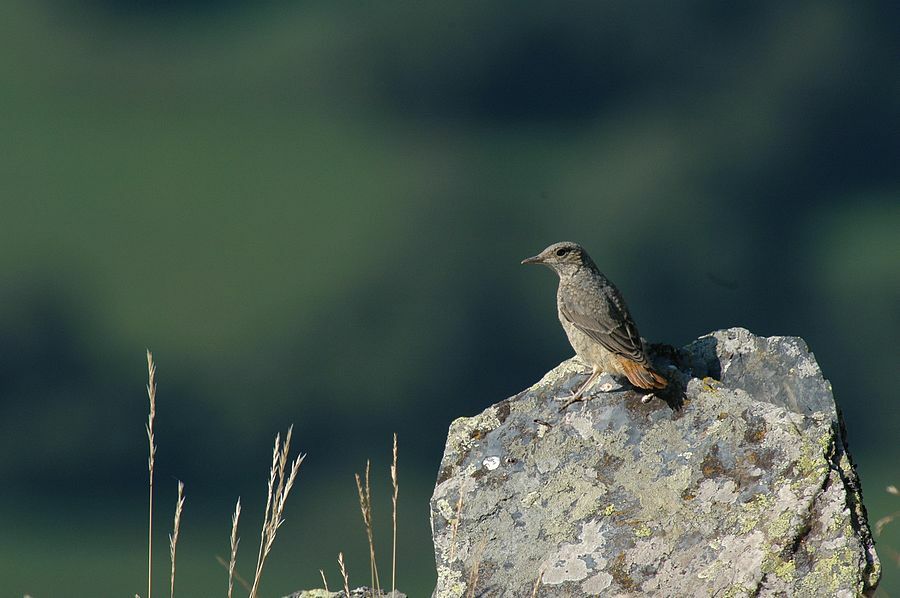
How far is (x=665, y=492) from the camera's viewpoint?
424cm

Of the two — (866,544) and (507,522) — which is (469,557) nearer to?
(507,522)

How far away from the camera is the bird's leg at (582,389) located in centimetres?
469

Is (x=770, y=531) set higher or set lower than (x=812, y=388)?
lower

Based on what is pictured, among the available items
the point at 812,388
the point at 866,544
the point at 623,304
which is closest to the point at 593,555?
the point at 866,544

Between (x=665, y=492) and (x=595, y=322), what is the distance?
118 centimetres

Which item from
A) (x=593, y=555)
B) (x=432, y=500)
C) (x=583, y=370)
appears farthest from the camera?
(x=583, y=370)

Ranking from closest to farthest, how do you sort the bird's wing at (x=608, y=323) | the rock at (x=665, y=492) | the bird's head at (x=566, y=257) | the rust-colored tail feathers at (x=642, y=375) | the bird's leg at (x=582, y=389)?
the rock at (x=665, y=492)
the rust-colored tail feathers at (x=642, y=375)
the bird's leg at (x=582, y=389)
the bird's wing at (x=608, y=323)
the bird's head at (x=566, y=257)

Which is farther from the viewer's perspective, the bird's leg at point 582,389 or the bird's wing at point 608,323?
the bird's wing at point 608,323

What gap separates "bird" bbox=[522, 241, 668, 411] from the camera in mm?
4660

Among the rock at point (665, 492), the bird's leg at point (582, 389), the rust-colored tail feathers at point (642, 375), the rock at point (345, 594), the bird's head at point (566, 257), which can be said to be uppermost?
the bird's head at point (566, 257)

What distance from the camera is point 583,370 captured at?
502 centimetres

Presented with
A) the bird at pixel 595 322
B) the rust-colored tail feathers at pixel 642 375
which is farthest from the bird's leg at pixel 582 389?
the rust-colored tail feathers at pixel 642 375

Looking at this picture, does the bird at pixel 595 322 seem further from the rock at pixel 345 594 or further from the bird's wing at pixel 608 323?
the rock at pixel 345 594

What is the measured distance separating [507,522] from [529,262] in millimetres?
1906
